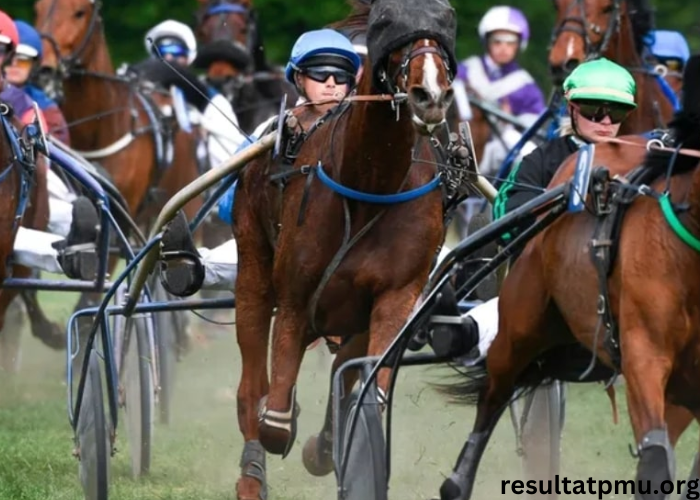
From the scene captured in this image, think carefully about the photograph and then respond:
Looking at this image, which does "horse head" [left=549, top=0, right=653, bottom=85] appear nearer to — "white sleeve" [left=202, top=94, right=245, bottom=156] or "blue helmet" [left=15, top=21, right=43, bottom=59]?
"blue helmet" [left=15, top=21, right=43, bottom=59]

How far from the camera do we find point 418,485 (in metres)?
8.91

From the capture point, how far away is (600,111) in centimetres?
742

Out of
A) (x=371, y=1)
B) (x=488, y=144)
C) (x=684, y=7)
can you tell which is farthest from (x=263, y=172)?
(x=684, y=7)

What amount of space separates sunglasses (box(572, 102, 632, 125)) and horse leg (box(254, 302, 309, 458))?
3.94ft

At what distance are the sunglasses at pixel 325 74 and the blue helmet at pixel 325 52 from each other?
20 millimetres

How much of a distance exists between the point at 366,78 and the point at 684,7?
16.4m

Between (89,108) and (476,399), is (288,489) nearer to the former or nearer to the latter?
(476,399)

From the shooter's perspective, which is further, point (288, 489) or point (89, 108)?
point (89, 108)

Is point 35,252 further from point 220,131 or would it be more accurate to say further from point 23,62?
point 220,131

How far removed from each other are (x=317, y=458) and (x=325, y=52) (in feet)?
5.79

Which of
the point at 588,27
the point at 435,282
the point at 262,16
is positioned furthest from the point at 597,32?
the point at 262,16

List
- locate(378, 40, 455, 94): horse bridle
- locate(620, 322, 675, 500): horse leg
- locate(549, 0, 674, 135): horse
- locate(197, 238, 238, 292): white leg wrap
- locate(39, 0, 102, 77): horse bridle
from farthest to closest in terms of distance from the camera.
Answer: locate(39, 0, 102, 77): horse bridle → locate(549, 0, 674, 135): horse → locate(197, 238, 238, 292): white leg wrap → locate(378, 40, 455, 94): horse bridle → locate(620, 322, 675, 500): horse leg

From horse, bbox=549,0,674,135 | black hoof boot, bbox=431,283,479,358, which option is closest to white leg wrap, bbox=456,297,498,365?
black hoof boot, bbox=431,283,479,358

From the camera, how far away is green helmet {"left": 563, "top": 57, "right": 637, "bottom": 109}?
7.35m
